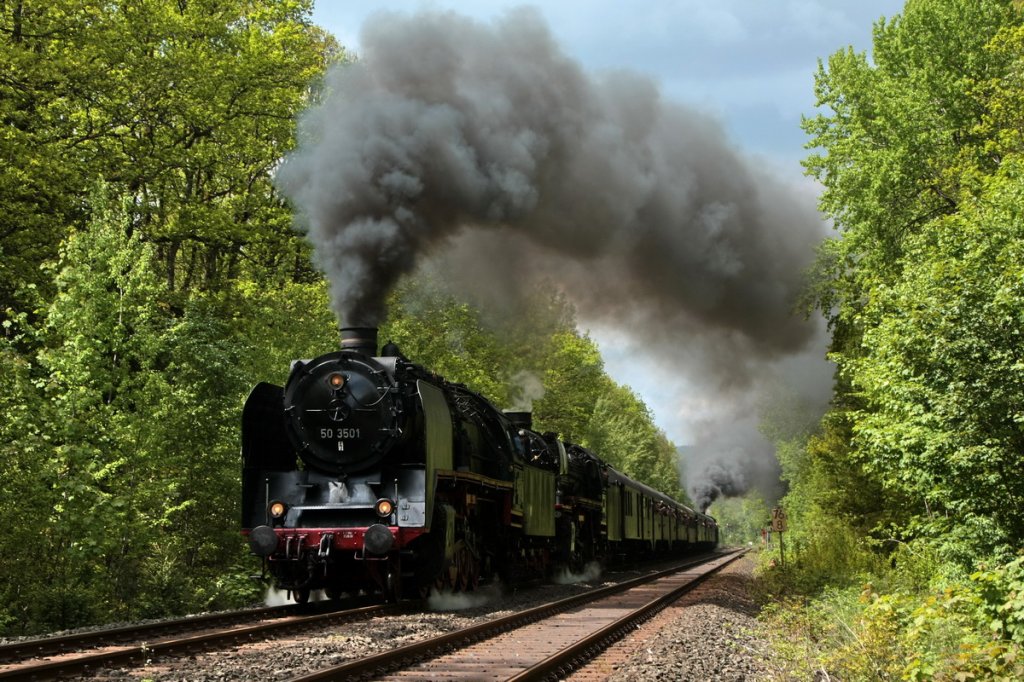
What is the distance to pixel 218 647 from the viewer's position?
30.2 feet

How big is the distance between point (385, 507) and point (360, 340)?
245 centimetres

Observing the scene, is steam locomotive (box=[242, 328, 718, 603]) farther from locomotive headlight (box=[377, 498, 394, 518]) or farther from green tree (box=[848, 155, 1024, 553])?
green tree (box=[848, 155, 1024, 553])

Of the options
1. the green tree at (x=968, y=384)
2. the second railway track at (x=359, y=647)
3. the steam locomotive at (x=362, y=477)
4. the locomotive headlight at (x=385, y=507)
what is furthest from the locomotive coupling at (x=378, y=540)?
the green tree at (x=968, y=384)

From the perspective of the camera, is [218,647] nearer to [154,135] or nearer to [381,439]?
[381,439]

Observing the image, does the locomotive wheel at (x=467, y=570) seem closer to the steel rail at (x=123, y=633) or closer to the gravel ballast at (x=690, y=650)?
the steel rail at (x=123, y=633)

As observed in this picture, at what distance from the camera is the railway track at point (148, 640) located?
786 cm

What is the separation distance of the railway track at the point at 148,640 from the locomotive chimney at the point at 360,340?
11.1 feet

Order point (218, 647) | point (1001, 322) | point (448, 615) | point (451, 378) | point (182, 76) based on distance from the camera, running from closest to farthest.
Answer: point (218, 647) → point (1001, 322) → point (448, 615) → point (182, 76) → point (451, 378)

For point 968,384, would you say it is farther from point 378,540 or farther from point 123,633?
point 123,633

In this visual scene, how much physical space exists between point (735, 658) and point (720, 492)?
64.6m

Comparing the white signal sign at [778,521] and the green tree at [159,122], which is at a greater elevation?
the green tree at [159,122]

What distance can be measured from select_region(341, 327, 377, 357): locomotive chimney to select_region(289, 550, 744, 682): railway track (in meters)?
4.05

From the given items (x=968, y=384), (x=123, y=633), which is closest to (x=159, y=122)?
(x=123, y=633)

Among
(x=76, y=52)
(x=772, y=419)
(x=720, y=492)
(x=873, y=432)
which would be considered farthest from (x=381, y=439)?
(x=720, y=492)
